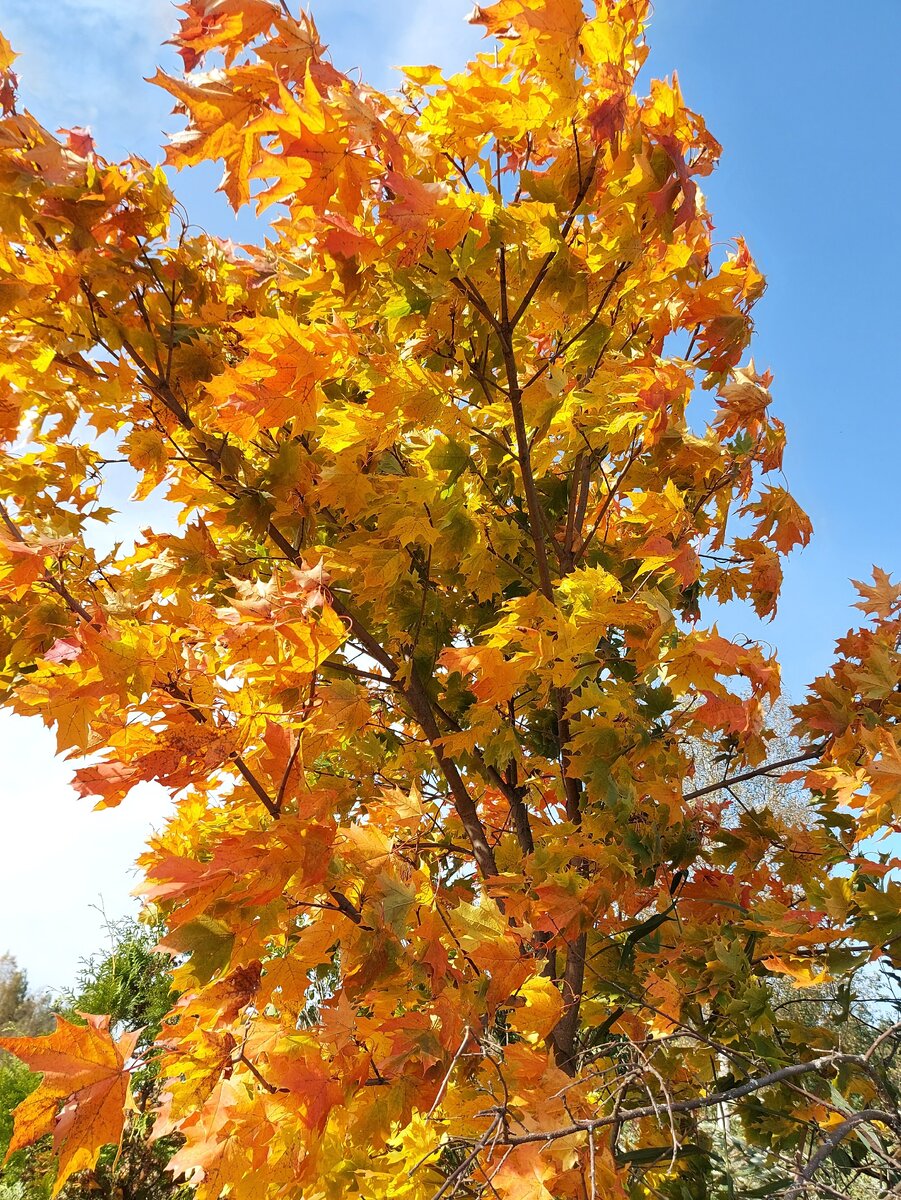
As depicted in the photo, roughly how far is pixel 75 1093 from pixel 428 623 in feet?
4.64

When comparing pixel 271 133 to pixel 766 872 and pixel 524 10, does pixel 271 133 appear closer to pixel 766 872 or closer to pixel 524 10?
pixel 524 10

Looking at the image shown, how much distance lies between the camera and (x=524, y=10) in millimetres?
1341

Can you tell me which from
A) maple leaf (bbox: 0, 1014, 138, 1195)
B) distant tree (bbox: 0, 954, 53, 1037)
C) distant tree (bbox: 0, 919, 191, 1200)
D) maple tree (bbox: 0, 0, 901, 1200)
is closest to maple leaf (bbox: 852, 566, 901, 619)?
maple tree (bbox: 0, 0, 901, 1200)

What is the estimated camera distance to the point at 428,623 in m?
2.31

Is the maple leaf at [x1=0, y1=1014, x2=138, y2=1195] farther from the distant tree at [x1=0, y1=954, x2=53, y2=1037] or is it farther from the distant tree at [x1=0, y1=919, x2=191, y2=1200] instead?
the distant tree at [x1=0, y1=954, x2=53, y2=1037]

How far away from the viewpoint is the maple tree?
4.62ft

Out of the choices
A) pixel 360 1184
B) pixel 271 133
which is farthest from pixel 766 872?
pixel 271 133

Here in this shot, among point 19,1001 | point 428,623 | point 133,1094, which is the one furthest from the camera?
point 19,1001

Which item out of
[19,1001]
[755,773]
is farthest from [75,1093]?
[19,1001]

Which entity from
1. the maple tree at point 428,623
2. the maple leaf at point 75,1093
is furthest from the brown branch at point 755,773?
the maple leaf at point 75,1093

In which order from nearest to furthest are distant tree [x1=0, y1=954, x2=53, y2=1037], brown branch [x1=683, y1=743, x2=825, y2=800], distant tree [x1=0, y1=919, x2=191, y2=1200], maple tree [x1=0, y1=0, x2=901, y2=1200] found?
maple tree [x1=0, y1=0, x2=901, y2=1200] < brown branch [x1=683, y1=743, x2=825, y2=800] < distant tree [x1=0, y1=919, x2=191, y2=1200] < distant tree [x1=0, y1=954, x2=53, y2=1037]

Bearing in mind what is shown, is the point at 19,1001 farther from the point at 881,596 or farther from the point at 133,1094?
the point at 881,596

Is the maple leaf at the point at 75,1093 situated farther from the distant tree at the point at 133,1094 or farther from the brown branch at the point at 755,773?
the distant tree at the point at 133,1094

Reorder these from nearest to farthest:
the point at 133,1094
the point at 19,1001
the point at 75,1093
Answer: the point at 75,1093
the point at 133,1094
the point at 19,1001
